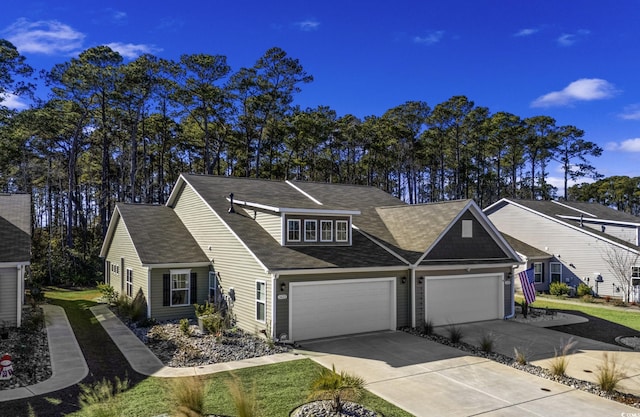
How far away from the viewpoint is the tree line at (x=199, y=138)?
33562 mm

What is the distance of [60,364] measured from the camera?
37.9 feet

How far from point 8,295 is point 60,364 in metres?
5.32

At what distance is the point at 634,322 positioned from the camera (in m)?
18.4

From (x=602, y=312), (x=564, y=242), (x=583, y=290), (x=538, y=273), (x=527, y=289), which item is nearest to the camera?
(x=527, y=289)

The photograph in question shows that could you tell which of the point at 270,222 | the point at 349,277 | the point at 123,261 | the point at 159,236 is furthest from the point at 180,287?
the point at 349,277

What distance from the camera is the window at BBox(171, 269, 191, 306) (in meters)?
17.7

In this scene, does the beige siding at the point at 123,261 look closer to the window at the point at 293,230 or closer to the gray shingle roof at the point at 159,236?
the gray shingle roof at the point at 159,236

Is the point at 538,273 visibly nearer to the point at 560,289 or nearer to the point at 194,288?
the point at 560,289

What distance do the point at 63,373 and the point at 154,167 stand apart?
1561 inches

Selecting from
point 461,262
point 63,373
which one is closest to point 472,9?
point 461,262

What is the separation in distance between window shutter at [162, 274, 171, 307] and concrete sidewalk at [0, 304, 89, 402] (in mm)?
3372

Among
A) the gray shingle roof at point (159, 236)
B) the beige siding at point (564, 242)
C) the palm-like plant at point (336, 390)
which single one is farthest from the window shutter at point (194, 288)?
the beige siding at point (564, 242)

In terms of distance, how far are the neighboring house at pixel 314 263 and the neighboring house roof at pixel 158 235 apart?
7cm

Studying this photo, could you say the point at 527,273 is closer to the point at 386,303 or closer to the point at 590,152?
A: the point at 386,303
